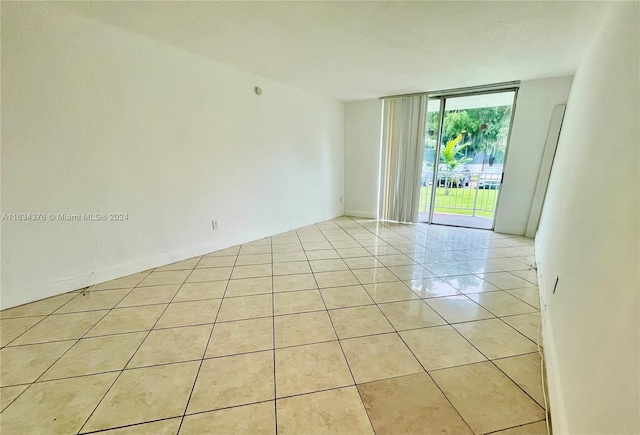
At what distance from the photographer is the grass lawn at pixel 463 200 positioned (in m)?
→ 5.17

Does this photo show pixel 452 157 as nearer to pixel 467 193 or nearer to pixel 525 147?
pixel 467 193

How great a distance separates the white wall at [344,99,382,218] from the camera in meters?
4.86

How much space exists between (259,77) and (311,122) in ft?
4.01

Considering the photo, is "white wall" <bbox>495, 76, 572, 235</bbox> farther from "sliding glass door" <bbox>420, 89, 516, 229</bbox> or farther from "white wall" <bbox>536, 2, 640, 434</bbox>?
"white wall" <bbox>536, 2, 640, 434</bbox>

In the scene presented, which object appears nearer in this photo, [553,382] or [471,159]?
[553,382]

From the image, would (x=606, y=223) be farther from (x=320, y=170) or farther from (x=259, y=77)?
(x=320, y=170)

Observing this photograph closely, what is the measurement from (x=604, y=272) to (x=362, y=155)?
443 cm

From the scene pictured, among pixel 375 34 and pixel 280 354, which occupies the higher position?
pixel 375 34

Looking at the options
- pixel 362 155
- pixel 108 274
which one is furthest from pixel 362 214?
pixel 108 274

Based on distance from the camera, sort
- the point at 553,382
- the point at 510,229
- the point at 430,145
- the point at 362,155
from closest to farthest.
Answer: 1. the point at 553,382
2. the point at 510,229
3. the point at 430,145
4. the point at 362,155

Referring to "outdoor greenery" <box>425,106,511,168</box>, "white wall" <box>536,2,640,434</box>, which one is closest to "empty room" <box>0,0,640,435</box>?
"white wall" <box>536,2,640,434</box>

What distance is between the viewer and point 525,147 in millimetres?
3672

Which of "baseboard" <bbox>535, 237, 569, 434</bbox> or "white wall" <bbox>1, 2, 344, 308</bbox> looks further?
"white wall" <bbox>1, 2, 344, 308</bbox>

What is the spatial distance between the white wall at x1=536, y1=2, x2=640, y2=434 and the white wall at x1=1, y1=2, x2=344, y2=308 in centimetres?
326
